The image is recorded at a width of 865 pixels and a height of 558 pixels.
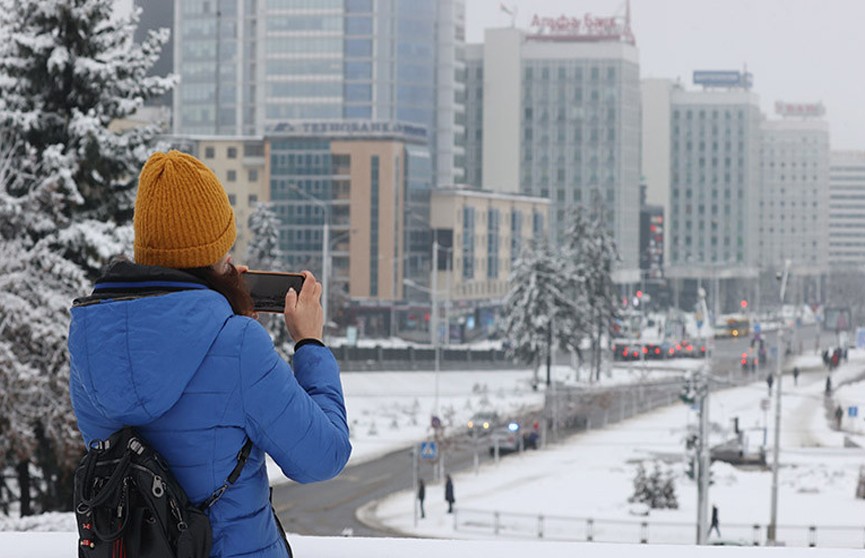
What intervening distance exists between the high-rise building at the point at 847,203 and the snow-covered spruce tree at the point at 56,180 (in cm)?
15764

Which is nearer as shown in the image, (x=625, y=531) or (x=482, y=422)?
(x=625, y=531)

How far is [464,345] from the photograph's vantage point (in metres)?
84.9

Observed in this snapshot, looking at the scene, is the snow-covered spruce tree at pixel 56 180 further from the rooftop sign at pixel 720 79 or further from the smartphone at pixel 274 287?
the rooftop sign at pixel 720 79

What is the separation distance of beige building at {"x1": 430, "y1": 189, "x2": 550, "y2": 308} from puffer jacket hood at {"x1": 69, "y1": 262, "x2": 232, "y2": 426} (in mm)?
79957

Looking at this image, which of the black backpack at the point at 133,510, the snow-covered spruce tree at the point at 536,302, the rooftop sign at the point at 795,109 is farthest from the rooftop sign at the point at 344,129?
the rooftop sign at the point at 795,109

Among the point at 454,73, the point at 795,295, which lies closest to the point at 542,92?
the point at 454,73

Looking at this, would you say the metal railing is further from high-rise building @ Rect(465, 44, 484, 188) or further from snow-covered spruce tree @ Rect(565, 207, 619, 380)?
high-rise building @ Rect(465, 44, 484, 188)

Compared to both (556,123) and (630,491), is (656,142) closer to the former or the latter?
(556,123)

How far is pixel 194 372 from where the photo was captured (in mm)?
1964

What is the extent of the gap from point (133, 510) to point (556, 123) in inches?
4759

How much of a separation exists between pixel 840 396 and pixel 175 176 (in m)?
66.8

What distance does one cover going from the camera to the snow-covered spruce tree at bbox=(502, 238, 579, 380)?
62.2m

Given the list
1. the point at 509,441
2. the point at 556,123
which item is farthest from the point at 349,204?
the point at 556,123

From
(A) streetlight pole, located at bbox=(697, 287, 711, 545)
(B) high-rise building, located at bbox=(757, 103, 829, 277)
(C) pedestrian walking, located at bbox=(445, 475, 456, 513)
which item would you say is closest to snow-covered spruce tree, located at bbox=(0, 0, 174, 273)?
(A) streetlight pole, located at bbox=(697, 287, 711, 545)
